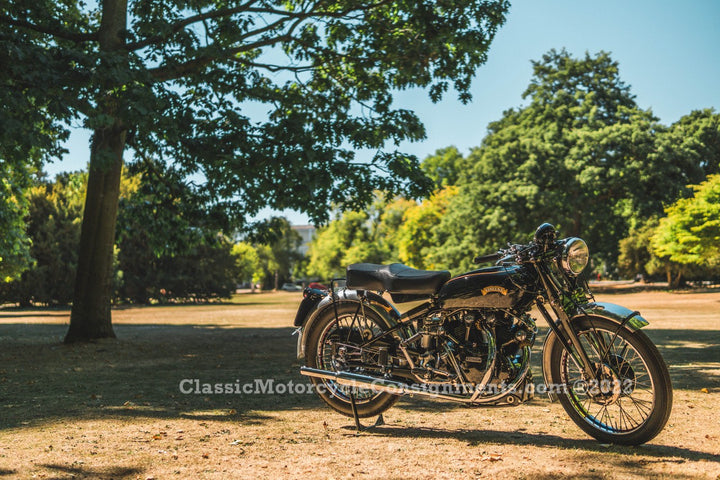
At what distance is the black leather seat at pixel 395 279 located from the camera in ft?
15.9

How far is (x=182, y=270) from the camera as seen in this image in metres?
48.0

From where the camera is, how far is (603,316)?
435 cm

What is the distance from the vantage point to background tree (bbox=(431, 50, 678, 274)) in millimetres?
35375

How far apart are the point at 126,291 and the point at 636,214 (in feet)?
115

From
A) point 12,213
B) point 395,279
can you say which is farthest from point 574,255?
point 12,213

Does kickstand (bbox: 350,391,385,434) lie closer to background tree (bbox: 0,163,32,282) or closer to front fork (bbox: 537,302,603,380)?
front fork (bbox: 537,302,603,380)

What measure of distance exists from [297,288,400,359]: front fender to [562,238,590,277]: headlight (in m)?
1.45

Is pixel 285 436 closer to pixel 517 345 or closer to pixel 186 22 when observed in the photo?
pixel 517 345

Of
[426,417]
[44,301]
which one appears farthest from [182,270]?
[426,417]

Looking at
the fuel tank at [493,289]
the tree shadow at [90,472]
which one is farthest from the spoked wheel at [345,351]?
the tree shadow at [90,472]

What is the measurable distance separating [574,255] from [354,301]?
6.08ft

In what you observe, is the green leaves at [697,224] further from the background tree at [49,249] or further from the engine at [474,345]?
the background tree at [49,249]

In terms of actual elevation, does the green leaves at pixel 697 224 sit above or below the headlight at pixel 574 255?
above

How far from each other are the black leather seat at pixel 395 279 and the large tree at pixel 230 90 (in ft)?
18.7
